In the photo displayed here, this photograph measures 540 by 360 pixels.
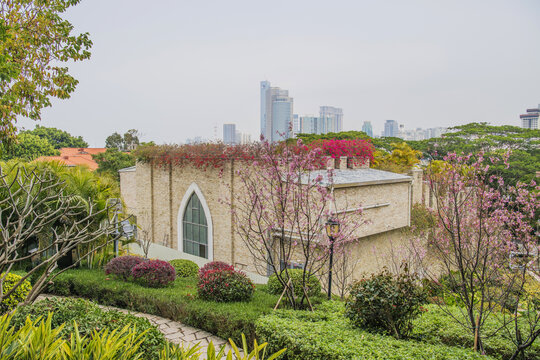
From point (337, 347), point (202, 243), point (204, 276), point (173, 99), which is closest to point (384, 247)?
point (202, 243)

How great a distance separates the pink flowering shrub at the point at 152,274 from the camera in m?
9.30

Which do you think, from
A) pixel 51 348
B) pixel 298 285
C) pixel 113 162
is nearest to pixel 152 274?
pixel 298 285

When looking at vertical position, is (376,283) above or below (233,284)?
above

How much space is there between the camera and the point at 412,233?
16.2 metres

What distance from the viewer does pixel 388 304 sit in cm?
590

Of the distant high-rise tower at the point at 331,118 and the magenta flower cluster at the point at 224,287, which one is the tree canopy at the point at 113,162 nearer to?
the magenta flower cluster at the point at 224,287

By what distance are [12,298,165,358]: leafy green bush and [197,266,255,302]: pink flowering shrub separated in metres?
2.79

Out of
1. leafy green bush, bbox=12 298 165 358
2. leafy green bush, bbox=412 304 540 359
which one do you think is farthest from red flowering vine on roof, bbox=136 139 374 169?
leafy green bush, bbox=12 298 165 358

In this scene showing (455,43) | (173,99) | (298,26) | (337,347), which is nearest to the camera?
(337,347)

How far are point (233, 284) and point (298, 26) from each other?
10.2m

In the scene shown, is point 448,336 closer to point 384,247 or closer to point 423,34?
point 384,247

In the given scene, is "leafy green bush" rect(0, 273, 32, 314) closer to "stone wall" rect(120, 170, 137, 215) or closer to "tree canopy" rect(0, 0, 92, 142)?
"tree canopy" rect(0, 0, 92, 142)

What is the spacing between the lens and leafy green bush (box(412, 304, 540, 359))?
18.5ft

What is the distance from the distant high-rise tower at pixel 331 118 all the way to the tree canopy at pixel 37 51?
69.0 m
